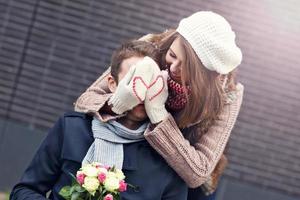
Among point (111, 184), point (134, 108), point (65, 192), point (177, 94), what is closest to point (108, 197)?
point (111, 184)

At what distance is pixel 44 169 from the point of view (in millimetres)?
2779

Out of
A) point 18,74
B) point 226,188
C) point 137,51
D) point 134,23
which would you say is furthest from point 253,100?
point 137,51

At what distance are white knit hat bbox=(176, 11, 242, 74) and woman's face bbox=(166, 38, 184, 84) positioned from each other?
0.17 ft

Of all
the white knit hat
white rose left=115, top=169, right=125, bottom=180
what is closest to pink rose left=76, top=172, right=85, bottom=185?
white rose left=115, top=169, right=125, bottom=180

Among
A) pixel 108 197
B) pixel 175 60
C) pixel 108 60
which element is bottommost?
pixel 108 60

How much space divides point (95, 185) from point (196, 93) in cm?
56

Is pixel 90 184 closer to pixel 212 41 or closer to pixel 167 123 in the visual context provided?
pixel 167 123

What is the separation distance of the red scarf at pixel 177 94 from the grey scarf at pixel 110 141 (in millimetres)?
157

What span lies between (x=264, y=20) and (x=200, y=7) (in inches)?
24.6

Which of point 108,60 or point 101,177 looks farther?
point 108,60

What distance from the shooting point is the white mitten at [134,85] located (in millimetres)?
2631

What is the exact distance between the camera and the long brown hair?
2.74m

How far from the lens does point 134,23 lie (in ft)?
22.5

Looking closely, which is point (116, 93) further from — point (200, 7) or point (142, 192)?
point (200, 7)
